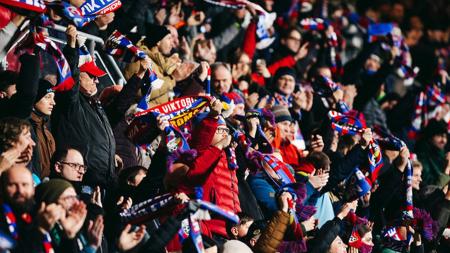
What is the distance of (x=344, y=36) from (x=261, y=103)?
6.13 meters

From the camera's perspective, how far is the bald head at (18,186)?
749 cm

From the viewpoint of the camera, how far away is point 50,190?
774 cm

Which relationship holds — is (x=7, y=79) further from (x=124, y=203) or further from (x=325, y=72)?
(x=325, y=72)

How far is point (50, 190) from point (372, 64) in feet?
30.8

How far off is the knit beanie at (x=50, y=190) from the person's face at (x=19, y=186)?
0.52 feet

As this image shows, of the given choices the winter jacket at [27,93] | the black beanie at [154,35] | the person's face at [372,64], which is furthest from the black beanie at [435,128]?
the winter jacket at [27,93]

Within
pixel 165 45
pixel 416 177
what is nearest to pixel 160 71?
pixel 165 45

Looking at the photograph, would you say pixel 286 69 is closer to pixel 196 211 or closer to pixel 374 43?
pixel 374 43

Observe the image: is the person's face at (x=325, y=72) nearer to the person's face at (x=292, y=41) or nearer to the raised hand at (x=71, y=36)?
the person's face at (x=292, y=41)

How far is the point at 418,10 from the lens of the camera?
21.4 metres

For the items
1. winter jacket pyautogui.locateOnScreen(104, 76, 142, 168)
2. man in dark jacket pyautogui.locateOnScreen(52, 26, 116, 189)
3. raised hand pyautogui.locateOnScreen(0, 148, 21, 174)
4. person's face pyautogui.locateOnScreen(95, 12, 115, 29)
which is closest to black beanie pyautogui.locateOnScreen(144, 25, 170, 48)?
person's face pyautogui.locateOnScreen(95, 12, 115, 29)

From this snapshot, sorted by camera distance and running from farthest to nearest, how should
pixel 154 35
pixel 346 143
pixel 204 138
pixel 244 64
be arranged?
pixel 244 64 → pixel 346 143 → pixel 154 35 → pixel 204 138

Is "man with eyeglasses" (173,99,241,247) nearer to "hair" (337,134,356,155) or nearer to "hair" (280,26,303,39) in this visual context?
"hair" (337,134,356,155)

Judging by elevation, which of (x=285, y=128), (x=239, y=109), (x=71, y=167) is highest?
(x=71, y=167)
